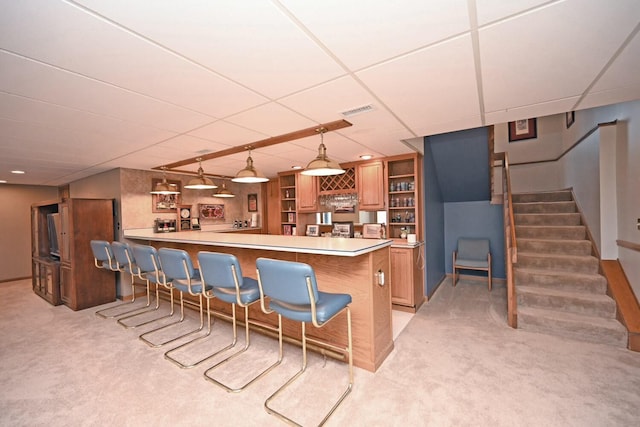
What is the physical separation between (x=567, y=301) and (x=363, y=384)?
2.72m

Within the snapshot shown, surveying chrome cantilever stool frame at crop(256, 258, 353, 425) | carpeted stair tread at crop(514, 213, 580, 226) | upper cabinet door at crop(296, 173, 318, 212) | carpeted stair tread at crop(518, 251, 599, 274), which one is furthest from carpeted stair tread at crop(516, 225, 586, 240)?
chrome cantilever stool frame at crop(256, 258, 353, 425)

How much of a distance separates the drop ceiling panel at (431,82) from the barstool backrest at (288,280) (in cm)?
136

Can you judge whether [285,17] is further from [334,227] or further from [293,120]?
[334,227]

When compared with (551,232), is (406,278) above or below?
below

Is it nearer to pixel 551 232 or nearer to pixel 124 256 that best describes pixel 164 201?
pixel 124 256

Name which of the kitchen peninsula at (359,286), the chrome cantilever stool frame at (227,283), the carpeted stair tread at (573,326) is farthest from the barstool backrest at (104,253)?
the carpeted stair tread at (573,326)

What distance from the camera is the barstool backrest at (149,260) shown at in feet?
10.4

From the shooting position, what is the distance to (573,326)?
2.92 metres

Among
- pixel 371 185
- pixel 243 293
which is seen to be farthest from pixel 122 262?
pixel 371 185

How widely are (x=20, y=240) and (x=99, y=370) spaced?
21.2ft

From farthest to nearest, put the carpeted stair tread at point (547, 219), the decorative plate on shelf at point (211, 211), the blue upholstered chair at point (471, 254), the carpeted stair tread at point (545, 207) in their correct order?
1. the decorative plate on shelf at point (211, 211)
2. the blue upholstered chair at point (471, 254)
3. the carpeted stair tread at point (545, 207)
4. the carpeted stair tread at point (547, 219)

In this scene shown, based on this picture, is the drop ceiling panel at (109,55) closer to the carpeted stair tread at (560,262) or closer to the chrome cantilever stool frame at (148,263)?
the chrome cantilever stool frame at (148,263)

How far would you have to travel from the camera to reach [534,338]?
2945 mm

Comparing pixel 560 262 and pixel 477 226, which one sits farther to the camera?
pixel 477 226
